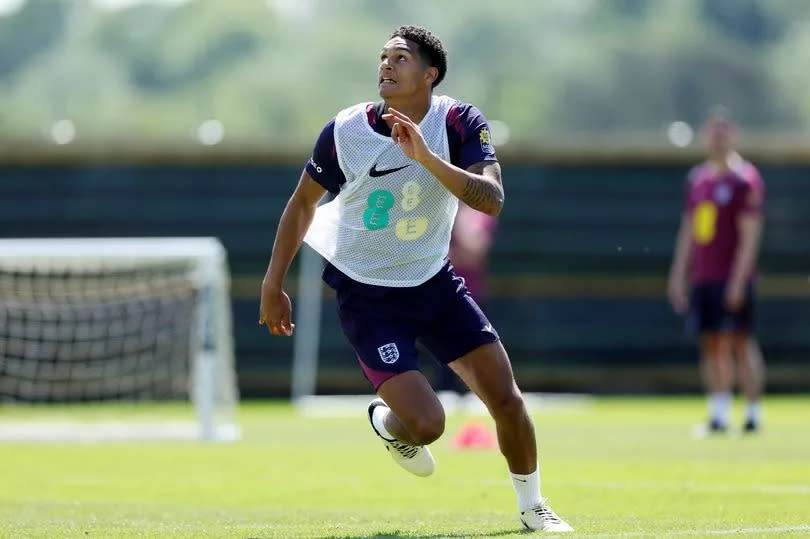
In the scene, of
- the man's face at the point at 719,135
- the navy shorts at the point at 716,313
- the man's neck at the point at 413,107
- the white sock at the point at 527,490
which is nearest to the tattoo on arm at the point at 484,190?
the man's neck at the point at 413,107

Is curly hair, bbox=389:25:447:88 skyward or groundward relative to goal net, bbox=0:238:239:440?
skyward

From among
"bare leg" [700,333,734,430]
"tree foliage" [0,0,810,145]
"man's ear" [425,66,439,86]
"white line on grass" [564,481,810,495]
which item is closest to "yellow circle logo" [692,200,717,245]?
"bare leg" [700,333,734,430]

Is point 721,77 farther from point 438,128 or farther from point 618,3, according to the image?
point 438,128

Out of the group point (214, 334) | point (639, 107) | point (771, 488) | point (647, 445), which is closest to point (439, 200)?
point (771, 488)

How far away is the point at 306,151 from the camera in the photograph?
2039 centimetres

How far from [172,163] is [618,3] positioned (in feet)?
215

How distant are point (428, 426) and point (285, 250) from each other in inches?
42.9

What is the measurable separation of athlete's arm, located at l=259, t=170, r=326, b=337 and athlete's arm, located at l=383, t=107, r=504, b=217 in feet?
2.51

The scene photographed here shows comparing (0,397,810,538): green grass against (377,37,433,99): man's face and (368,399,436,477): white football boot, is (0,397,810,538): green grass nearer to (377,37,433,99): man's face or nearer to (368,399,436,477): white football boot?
(368,399,436,477): white football boot

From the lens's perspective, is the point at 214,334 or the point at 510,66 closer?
the point at 214,334

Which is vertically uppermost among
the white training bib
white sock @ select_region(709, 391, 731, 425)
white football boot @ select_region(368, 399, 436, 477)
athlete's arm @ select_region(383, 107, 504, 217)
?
athlete's arm @ select_region(383, 107, 504, 217)

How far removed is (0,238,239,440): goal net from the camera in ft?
51.9

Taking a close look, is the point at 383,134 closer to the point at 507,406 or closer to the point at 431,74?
the point at 431,74

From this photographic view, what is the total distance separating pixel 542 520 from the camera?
7703 millimetres
